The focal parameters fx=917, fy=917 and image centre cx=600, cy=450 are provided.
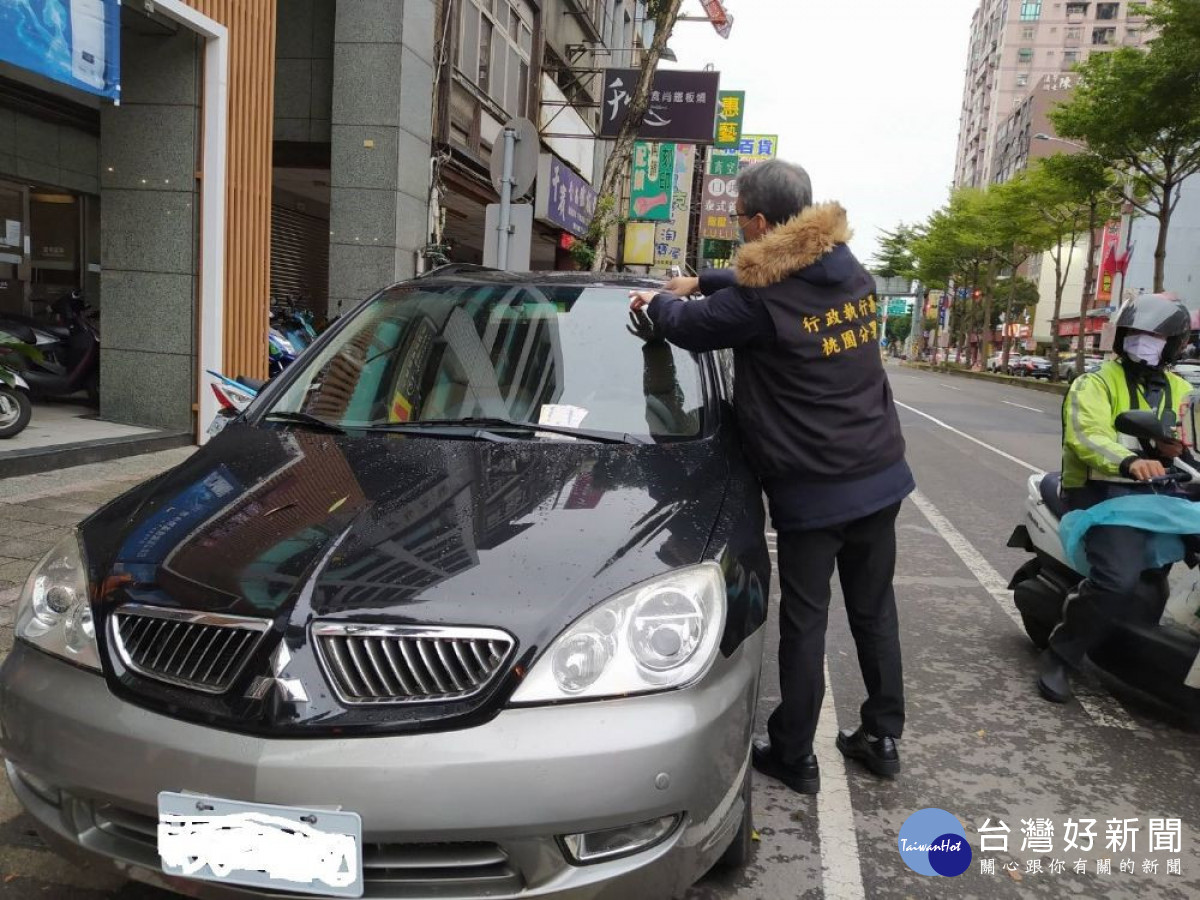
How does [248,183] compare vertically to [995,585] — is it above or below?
above

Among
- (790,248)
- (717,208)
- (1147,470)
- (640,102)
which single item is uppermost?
(717,208)

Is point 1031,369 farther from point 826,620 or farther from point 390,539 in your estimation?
point 390,539

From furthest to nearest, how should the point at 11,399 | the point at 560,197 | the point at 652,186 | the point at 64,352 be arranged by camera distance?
the point at 652,186 → the point at 560,197 → the point at 64,352 → the point at 11,399

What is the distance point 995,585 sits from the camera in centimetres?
534

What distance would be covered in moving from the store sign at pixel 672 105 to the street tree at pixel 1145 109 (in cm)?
1127

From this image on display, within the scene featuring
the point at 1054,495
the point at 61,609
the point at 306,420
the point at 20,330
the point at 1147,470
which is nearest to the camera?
the point at 61,609

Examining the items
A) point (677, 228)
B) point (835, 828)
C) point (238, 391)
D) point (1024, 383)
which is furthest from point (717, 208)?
point (835, 828)

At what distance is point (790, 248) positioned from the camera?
8.18ft

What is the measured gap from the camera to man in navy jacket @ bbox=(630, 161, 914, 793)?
2529mm

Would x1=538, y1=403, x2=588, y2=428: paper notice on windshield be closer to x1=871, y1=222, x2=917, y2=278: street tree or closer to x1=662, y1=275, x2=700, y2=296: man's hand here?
x1=662, y1=275, x2=700, y2=296: man's hand

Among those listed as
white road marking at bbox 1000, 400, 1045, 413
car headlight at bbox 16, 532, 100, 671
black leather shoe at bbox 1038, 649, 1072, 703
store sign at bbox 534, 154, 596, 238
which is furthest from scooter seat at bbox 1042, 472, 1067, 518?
white road marking at bbox 1000, 400, 1045, 413

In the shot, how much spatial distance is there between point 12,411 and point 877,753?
21.5 feet

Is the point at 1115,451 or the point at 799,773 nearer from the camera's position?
the point at 799,773

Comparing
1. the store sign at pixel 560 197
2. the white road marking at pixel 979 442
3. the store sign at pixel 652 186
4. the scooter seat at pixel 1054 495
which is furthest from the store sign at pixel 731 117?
the scooter seat at pixel 1054 495
